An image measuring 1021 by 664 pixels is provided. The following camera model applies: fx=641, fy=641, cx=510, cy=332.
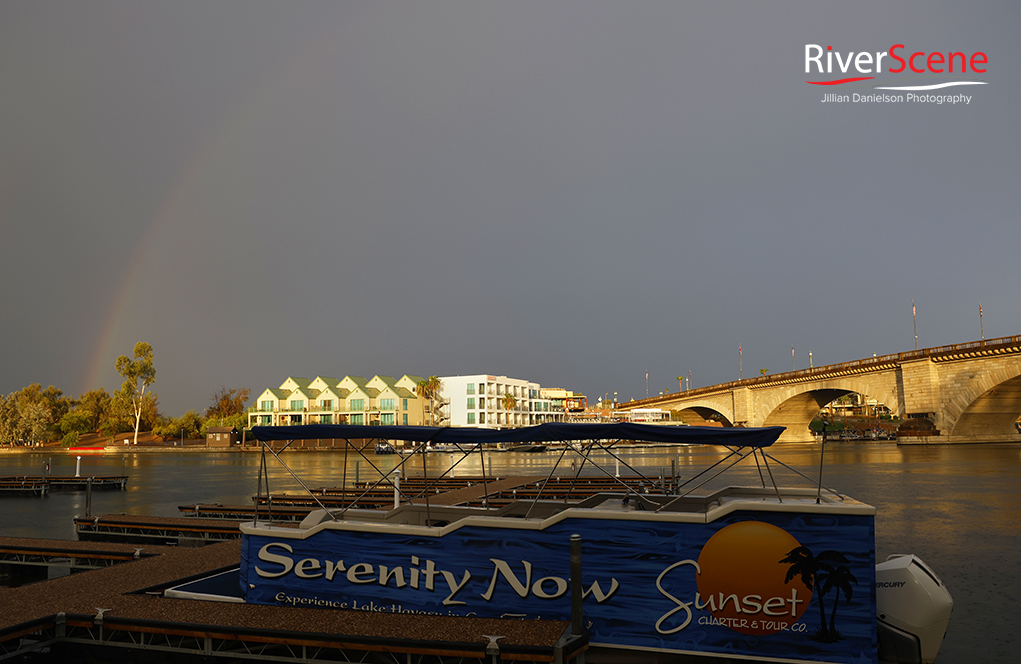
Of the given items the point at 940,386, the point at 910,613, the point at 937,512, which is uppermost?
the point at 940,386

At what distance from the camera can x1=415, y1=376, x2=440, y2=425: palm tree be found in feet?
351

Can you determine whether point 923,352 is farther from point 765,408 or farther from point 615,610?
point 615,610

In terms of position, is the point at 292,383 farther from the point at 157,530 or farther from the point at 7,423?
the point at 157,530

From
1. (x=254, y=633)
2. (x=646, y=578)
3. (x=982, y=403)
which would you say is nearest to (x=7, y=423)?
(x=254, y=633)

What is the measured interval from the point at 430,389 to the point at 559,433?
10268 cm

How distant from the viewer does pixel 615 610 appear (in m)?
7.53

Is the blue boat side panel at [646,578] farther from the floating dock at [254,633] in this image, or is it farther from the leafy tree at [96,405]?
the leafy tree at [96,405]

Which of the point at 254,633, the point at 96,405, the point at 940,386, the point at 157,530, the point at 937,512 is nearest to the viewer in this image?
the point at 254,633

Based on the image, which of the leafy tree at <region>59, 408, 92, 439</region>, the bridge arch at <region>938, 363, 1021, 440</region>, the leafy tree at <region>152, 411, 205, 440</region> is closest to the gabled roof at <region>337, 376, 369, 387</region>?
the leafy tree at <region>152, 411, 205, 440</region>

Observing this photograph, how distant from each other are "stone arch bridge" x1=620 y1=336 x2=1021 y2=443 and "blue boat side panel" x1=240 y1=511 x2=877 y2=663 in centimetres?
6558

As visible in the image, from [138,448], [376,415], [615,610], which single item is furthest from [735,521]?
[138,448]

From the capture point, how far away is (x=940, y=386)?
2571 inches

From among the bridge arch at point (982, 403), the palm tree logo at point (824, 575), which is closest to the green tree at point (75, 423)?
the bridge arch at point (982, 403)

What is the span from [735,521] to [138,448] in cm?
11247
